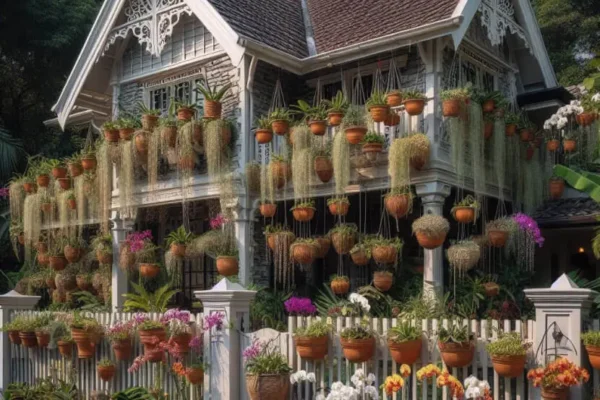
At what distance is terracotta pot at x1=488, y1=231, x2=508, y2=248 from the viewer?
1064 centimetres

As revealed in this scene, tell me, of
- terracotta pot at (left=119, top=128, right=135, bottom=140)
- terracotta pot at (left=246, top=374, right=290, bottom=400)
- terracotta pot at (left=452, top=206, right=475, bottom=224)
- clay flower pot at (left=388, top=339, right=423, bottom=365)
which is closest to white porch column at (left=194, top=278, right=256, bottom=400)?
terracotta pot at (left=246, top=374, right=290, bottom=400)

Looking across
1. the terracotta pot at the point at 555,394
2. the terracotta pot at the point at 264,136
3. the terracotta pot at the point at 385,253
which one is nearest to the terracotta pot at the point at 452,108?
the terracotta pot at the point at 385,253

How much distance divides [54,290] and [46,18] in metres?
11.6

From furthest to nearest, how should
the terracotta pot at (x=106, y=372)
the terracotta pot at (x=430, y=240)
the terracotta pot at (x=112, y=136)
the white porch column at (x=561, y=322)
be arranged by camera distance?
1. the terracotta pot at (x=112, y=136)
2. the terracotta pot at (x=430, y=240)
3. the terracotta pot at (x=106, y=372)
4. the white porch column at (x=561, y=322)

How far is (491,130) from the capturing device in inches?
438

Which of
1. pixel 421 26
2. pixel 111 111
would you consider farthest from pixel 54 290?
pixel 421 26

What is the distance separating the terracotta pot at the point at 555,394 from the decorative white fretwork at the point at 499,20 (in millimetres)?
7687

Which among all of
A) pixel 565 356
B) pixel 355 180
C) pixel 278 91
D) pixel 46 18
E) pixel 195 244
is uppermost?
pixel 46 18

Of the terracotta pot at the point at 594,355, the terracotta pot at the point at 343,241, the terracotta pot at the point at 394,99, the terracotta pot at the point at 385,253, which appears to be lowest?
the terracotta pot at the point at 594,355

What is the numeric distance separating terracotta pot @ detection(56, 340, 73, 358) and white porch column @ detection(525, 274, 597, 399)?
21.8 ft

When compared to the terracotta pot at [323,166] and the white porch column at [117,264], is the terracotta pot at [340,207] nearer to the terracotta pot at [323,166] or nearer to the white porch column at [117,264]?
the terracotta pot at [323,166]

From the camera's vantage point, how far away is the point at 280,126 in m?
11.2

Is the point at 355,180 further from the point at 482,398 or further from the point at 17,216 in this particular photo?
the point at 17,216

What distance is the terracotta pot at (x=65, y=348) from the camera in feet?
32.2
